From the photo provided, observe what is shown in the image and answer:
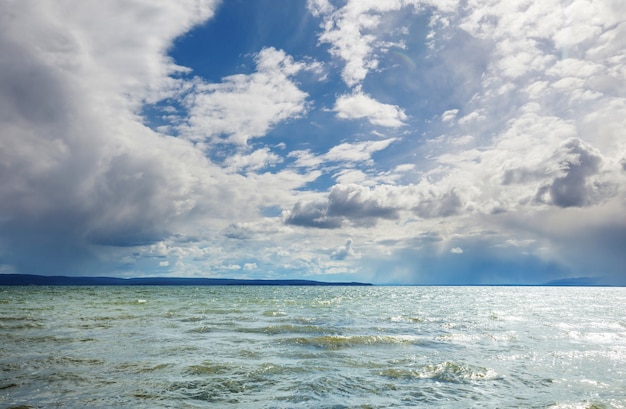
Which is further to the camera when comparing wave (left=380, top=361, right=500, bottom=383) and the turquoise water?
wave (left=380, top=361, right=500, bottom=383)

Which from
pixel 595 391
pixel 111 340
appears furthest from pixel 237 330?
pixel 595 391

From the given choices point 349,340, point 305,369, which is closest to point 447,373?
point 305,369

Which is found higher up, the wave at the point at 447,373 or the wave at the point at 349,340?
the wave at the point at 447,373

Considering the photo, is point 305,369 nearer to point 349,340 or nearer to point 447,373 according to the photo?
point 447,373

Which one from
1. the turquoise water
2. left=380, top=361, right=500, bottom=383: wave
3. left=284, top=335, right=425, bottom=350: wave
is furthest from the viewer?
left=284, top=335, right=425, bottom=350: wave

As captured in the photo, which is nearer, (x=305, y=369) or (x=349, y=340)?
(x=305, y=369)

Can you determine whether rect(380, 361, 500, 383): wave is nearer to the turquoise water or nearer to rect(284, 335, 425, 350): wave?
the turquoise water

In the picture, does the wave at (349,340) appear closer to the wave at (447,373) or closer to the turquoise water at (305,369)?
the turquoise water at (305,369)

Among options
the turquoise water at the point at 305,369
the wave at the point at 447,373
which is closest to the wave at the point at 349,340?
the turquoise water at the point at 305,369

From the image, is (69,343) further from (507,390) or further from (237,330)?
(507,390)

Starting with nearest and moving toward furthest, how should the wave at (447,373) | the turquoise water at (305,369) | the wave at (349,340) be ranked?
the turquoise water at (305,369)
the wave at (447,373)
the wave at (349,340)

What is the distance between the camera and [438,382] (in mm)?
14445

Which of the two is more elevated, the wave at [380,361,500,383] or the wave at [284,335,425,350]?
the wave at [380,361,500,383]

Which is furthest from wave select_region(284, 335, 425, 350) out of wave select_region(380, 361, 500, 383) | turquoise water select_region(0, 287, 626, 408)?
wave select_region(380, 361, 500, 383)
